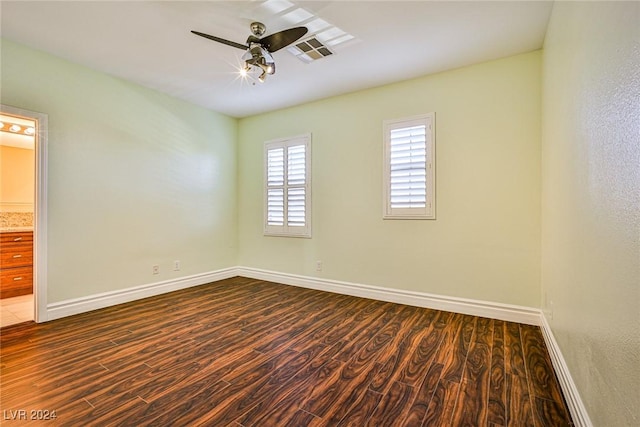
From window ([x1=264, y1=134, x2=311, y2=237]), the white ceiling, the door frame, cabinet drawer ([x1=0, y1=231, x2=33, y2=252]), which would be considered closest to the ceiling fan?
the white ceiling

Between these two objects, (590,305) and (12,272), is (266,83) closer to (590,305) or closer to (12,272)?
(590,305)

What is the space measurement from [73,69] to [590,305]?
16.5 ft

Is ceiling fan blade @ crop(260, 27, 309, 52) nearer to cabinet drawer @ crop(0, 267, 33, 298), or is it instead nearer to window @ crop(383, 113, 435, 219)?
window @ crop(383, 113, 435, 219)

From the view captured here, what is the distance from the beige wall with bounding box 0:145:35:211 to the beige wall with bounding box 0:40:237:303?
2.78 meters

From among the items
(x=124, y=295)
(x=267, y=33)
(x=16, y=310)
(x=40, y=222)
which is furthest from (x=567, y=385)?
(x=16, y=310)

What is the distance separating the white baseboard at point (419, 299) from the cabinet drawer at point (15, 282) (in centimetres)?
338

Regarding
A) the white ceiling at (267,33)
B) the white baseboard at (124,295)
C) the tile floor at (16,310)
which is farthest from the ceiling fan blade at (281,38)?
the tile floor at (16,310)

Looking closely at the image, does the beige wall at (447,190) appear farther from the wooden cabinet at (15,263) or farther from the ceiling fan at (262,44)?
the wooden cabinet at (15,263)

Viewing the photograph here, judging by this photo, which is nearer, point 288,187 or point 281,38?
point 281,38

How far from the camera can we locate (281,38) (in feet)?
7.71

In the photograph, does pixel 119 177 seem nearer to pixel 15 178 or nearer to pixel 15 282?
pixel 15 282

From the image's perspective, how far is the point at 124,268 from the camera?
3775mm

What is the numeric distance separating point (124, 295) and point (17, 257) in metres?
1.86

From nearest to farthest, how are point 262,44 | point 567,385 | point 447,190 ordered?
point 567,385
point 262,44
point 447,190
